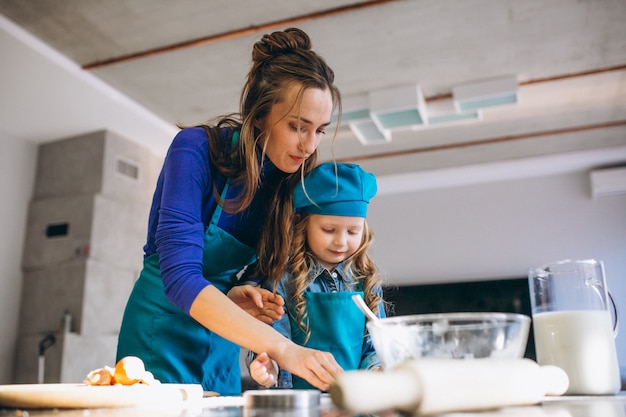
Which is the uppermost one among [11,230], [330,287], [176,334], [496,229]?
[496,229]

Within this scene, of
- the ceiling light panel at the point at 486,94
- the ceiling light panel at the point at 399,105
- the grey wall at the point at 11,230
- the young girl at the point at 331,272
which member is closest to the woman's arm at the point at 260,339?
the young girl at the point at 331,272

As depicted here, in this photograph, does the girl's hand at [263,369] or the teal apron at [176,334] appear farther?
the teal apron at [176,334]

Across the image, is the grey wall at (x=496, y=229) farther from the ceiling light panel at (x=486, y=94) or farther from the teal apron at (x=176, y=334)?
the teal apron at (x=176, y=334)

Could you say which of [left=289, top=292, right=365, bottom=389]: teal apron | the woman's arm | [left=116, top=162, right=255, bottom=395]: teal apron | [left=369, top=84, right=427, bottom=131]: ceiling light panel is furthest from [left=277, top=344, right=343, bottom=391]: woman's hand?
[left=369, top=84, right=427, bottom=131]: ceiling light panel

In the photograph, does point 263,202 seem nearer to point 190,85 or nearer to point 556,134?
point 190,85

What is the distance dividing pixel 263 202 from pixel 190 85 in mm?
2869

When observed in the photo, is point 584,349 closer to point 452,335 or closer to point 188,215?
point 452,335

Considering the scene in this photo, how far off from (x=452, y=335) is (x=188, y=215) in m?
0.67

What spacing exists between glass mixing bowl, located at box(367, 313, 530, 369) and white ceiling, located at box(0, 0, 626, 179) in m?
2.82

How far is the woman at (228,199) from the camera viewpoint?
1185mm

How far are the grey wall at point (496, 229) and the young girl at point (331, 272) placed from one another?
423cm

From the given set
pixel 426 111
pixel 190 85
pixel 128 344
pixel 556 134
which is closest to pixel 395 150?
pixel 426 111

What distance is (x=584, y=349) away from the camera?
3.01ft

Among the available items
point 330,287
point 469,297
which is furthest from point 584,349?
point 469,297
